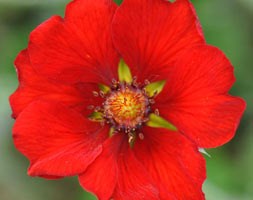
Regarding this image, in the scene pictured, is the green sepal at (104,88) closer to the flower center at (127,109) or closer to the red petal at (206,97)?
the flower center at (127,109)

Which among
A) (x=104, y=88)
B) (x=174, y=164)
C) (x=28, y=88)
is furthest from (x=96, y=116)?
(x=174, y=164)

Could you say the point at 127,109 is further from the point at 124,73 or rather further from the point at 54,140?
the point at 54,140

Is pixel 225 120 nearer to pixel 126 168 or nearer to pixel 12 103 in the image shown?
pixel 126 168

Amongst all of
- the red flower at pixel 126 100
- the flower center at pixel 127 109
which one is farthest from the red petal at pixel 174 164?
the flower center at pixel 127 109

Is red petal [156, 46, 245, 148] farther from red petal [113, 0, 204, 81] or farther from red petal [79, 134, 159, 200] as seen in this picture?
red petal [79, 134, 159, 200]

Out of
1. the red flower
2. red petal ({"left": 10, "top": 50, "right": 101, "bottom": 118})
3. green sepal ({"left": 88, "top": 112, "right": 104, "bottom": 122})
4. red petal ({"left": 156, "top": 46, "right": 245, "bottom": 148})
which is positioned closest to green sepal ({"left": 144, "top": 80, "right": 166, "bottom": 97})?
the red flower
